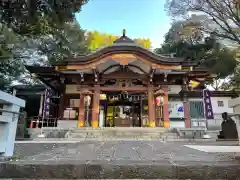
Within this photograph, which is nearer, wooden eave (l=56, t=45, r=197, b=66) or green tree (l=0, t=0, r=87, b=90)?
green tree (l=0, t=0, r=87, b=90)

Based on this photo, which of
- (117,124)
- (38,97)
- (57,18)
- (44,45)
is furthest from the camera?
(44,45)

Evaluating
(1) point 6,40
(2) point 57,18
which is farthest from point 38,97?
(2) point 57,18

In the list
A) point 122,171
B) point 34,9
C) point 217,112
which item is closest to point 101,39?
point 217,112

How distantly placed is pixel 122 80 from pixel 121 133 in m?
4.02

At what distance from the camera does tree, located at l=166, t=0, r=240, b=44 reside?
371 inches

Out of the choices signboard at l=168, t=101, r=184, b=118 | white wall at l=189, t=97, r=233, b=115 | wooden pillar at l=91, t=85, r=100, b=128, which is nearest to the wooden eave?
wooden pillar at l=91, t=85, r=100, b=128

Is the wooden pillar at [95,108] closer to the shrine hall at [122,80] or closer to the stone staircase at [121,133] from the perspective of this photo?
the shrine hall at [122,80]

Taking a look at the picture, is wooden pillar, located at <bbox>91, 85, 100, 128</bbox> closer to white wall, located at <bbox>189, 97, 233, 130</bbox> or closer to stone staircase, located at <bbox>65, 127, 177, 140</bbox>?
stone staircase, located at <bbox>65, 127, 177, 140</bbox>

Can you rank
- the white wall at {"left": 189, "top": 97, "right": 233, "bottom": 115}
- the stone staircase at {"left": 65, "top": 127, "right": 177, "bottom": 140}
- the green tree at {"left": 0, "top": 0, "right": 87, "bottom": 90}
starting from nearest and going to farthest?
the green tree at {"left": 0, "top": 0, "right": 87, "bottom": 90} < the stone staircase at {"left": 65, "top": 127, "right": 177, "bottom": 140} < the white wall at {"left": 189, "top": 97, "right": 233, "bottom": 115}

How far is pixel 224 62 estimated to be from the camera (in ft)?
52.9

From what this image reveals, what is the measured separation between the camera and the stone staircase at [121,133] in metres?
8.82

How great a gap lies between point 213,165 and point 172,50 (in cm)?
2282

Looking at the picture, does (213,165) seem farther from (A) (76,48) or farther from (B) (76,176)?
(A) (76,48)

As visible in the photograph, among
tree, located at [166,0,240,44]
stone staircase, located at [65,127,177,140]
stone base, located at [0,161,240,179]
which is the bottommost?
stone staircase, located at [65,127,177,140]
